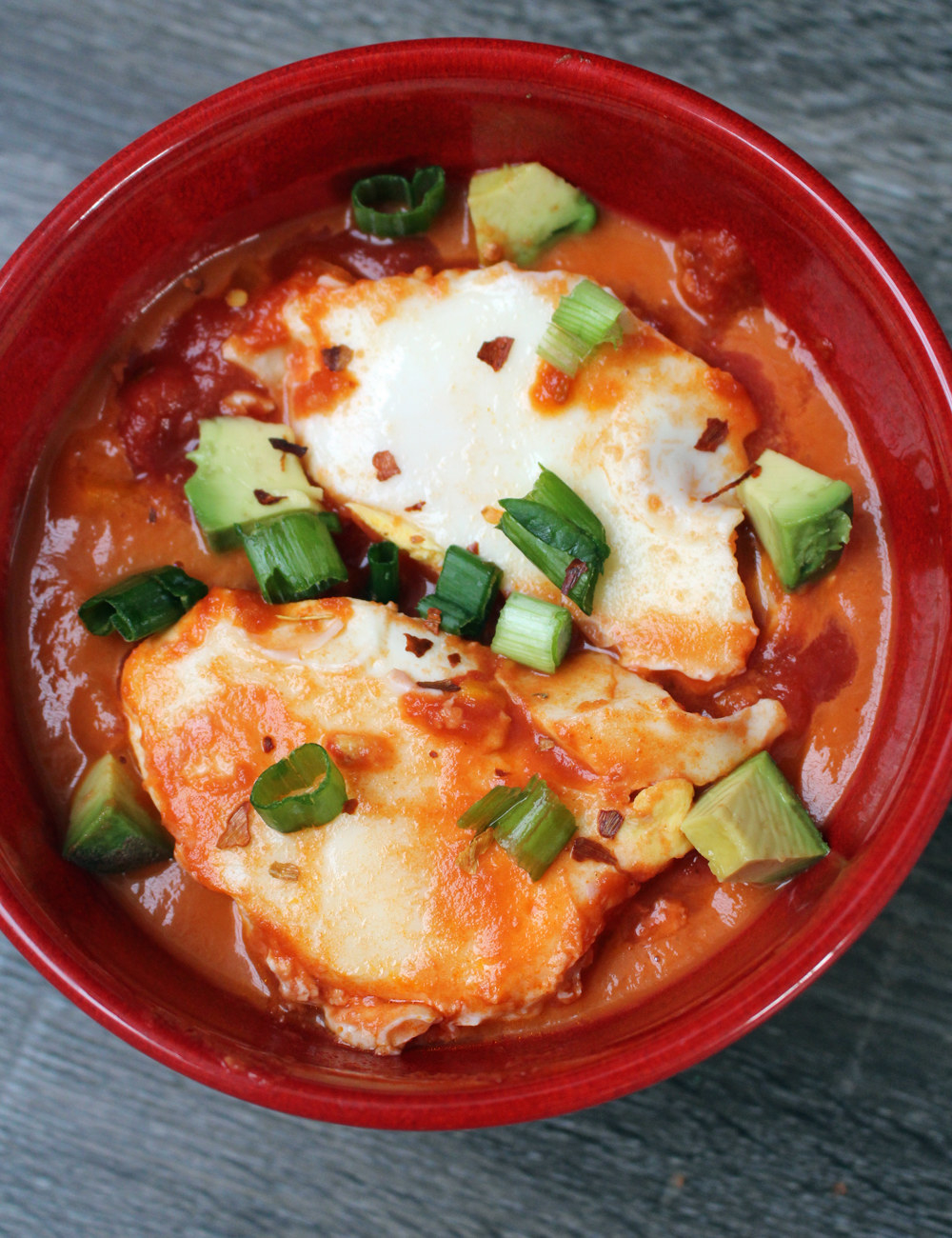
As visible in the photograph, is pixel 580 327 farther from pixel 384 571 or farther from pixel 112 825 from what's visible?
pixel 112 825

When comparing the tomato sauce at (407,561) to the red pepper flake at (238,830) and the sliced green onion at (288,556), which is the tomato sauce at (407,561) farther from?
the red pepper flake at (238,830)

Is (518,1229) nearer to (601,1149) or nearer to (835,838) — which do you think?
(601,1149)

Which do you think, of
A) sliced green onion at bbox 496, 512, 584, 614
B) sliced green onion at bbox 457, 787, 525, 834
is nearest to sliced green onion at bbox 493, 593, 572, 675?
sliced green onion at bbox 496, 512, 584, 614

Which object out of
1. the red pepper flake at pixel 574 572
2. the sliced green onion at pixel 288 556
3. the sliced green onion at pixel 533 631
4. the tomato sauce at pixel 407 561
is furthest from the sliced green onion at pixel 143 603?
the red pepper flake at pixel 574 572

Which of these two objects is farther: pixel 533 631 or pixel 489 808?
pixel 533 631

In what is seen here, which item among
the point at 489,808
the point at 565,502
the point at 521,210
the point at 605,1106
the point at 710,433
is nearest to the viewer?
the point at 489,808

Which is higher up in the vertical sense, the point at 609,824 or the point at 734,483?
the point at 734,483

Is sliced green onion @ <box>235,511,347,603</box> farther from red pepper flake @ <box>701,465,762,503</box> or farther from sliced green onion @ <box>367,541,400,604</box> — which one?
red pepper flake @ <box>701,465,762,503</box>

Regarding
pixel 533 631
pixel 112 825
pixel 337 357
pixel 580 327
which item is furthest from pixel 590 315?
pixel 112 825
